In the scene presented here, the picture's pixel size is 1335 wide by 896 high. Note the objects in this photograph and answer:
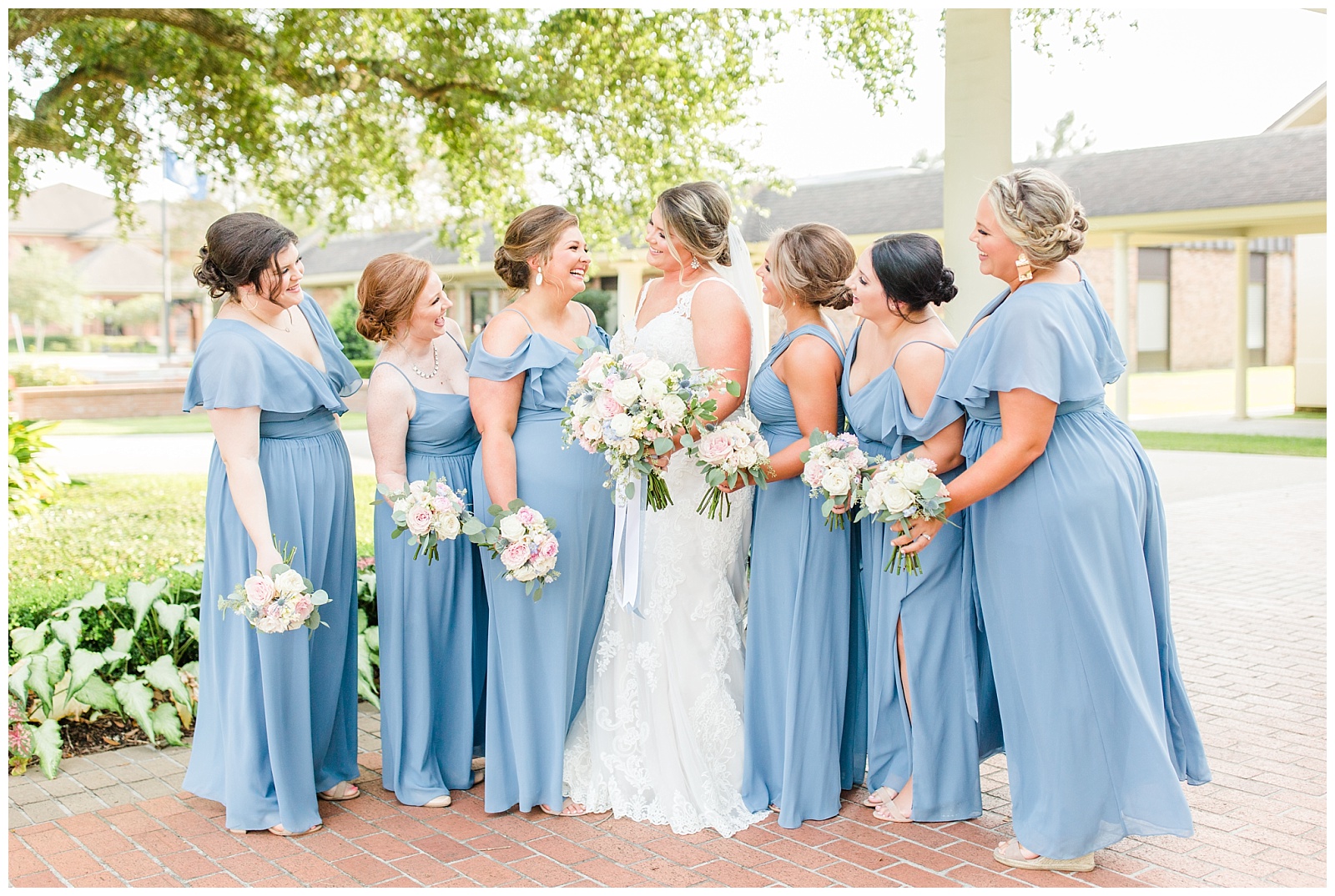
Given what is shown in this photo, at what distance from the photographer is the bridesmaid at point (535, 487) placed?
4324 millimetres

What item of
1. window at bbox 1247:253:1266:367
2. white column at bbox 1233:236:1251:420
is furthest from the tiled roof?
window at bbox 1247:253:1266:367

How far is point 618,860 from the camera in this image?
3.94 metres

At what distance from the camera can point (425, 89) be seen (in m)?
11.0

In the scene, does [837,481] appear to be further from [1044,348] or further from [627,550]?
[627,550]

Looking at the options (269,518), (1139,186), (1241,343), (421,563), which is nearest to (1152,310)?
(1241,343)

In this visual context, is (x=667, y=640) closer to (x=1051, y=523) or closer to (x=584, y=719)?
(x=584, y=719)

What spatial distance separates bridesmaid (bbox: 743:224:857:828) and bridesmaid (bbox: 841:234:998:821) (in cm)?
12

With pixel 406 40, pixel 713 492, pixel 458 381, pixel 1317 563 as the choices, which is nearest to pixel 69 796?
pixel 458 381

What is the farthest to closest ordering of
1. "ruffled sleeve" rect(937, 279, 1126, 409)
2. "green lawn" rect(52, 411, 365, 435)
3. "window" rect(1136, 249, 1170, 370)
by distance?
"window" rect(1136, 249, 1170, 370)
"green lawn" rect(52, 411, 365, 435)
"ruffled sleeve" rect(937, 279, 1126, 409)

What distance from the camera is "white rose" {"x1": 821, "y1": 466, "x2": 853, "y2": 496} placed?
3.77 meters

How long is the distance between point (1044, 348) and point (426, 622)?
98.6 inches

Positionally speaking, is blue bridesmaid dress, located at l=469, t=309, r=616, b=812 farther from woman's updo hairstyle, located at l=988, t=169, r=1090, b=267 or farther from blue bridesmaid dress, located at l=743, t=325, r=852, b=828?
woman's updo hairstyle, located at l=988, t=169, r=1090, b=267

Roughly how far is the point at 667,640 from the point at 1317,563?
23.5ft

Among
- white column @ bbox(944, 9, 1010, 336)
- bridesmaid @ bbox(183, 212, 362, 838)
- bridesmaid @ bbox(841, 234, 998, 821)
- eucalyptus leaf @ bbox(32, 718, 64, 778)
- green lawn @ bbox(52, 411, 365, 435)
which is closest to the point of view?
bridesmaid @ bbox(841, 234, 998, 821)
